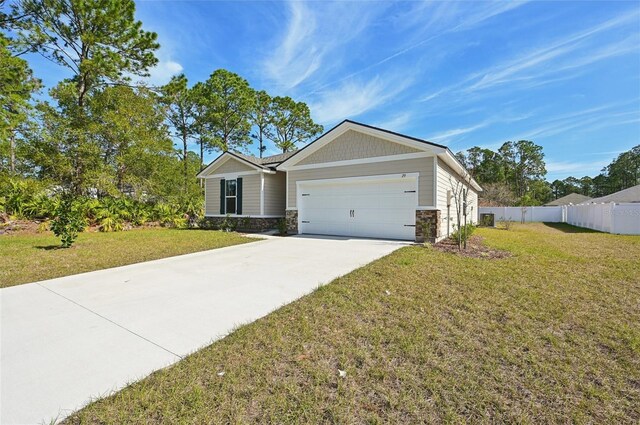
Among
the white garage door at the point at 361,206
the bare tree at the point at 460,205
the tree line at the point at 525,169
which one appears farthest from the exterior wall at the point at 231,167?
the tree line at the point at 525,169

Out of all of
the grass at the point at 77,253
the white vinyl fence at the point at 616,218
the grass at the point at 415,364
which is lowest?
the grass at the point at 415,364

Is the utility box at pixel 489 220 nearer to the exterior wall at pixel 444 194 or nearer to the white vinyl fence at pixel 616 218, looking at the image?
the white vinyl fence at pixel 616 218

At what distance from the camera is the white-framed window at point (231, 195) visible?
1392 cm

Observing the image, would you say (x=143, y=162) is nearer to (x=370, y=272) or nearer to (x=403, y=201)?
(x=403, y=201)

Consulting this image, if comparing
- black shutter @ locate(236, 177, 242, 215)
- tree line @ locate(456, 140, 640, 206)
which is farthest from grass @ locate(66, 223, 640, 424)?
tree line @ locate(456, 140, 640, 206)

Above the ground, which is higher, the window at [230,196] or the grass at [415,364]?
the window at [230,196]

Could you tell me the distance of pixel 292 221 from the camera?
11.9 meters

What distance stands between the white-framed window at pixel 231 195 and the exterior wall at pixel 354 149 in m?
4.43

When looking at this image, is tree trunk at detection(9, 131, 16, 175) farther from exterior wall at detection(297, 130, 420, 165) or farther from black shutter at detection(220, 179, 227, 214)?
exterior wall at detection(297, 130, 420, 165)

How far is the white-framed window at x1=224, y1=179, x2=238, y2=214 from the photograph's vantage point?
1392cm

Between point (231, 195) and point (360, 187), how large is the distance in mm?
6920

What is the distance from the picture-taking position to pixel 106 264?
6.04 metres

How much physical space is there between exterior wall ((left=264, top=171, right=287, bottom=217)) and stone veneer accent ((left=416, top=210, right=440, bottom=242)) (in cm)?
674

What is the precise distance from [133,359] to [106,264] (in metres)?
4.58
